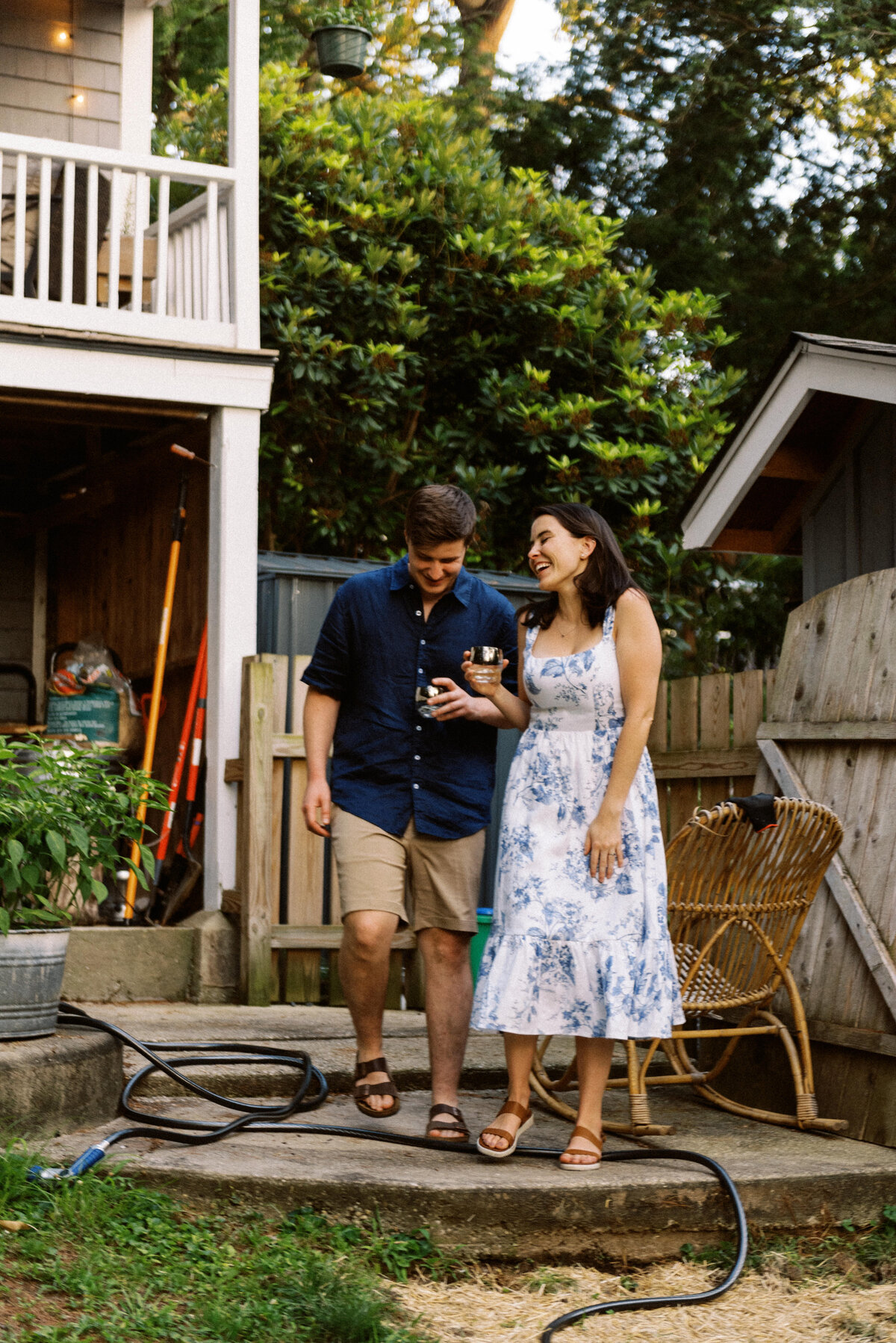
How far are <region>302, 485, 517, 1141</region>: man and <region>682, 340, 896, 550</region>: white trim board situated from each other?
2.90m

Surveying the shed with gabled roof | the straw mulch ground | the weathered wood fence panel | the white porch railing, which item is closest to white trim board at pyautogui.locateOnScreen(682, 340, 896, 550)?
the shed with gabled roof

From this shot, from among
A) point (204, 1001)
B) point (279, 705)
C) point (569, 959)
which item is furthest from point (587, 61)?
point (569, 959)

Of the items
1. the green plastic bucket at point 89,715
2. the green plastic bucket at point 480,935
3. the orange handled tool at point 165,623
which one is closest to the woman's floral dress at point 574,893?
the green plastic bucket at point 480,935

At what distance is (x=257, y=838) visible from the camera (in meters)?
6.21

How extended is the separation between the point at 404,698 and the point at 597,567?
72 centimetres

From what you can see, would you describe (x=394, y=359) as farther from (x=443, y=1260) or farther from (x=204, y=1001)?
(x=443, y=1260)

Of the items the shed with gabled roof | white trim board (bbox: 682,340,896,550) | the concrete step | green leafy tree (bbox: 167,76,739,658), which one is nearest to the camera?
the concrete step

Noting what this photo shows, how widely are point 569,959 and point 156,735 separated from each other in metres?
4.71

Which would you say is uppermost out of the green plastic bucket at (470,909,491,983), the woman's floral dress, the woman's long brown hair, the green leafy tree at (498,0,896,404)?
the green leafy tree at (498,0,896,404)

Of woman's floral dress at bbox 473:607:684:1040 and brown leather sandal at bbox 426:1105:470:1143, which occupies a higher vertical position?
woman's floral dress at bbox 473:607:684:1040

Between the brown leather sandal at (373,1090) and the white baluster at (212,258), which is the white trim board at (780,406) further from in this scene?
the brown leather sandal at (373,1090)

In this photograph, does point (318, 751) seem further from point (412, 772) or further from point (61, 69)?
point (61, 69)

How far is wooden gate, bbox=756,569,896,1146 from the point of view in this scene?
4.21 metres

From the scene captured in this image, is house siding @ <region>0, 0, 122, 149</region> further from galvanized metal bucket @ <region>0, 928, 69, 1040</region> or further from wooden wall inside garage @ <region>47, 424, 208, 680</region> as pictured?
galvanized metal bucket @ <region>0, 928, 69, 1040</region>
